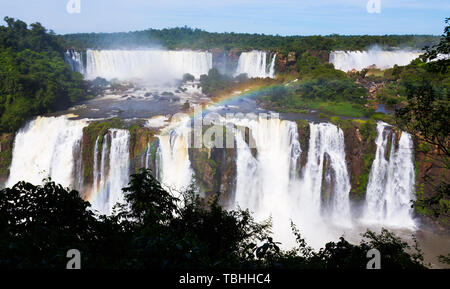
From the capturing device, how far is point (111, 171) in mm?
17078

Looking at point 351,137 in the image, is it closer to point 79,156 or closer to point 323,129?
point 323,129

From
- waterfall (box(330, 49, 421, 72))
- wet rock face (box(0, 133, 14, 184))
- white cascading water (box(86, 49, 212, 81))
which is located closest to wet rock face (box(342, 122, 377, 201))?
wet rock face (box(0, 133, 14, 184))

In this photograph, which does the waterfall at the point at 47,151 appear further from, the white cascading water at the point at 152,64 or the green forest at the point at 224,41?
the green forest at the point at 224,41

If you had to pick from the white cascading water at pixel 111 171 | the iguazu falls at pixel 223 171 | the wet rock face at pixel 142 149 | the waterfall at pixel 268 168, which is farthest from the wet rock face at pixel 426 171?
the white cascading water at pixel 111 171

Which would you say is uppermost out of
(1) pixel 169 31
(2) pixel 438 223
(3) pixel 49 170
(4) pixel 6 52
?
(1) pixel 169 31

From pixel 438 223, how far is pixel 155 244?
16515 millimetres

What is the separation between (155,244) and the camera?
13.5 feet

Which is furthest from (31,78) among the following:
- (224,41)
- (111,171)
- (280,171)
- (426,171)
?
(224,41)

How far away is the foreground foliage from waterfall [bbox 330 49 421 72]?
31.8 metres

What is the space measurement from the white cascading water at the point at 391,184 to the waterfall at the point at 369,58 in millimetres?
19745

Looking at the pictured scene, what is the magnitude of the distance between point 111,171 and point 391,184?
14295 mm

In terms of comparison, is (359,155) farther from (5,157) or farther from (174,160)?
(5,157)
